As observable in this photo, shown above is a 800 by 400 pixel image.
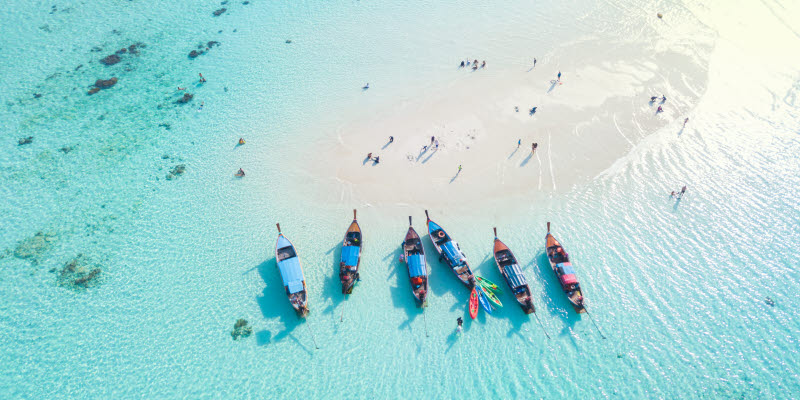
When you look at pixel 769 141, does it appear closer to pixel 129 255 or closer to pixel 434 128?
pixel 434 128

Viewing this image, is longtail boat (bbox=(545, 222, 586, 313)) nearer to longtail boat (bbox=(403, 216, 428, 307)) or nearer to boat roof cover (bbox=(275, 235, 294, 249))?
longtail boat (bbox=(403, 216, 428, 307))

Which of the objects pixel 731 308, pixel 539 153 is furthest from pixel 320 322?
pixel 731 308

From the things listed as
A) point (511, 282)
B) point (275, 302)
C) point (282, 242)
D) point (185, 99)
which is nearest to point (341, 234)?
point (282, 242)

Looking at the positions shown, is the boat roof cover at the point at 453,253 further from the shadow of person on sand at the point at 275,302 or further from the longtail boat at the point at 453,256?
the shadow of person on sand at the point at 275,302

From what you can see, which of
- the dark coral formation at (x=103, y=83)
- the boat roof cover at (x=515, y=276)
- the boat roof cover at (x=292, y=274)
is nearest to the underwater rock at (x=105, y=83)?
the dark coral formation at (x=103, y=83)

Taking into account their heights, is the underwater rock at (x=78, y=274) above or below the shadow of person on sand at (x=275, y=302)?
below

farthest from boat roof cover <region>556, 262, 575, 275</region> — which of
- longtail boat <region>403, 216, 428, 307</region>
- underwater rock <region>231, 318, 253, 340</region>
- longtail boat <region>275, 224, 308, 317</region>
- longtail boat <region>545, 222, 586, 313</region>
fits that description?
underwater rock <region>231, 318, 253, 340</region>
